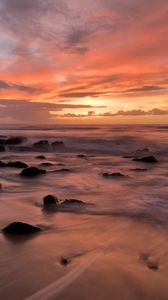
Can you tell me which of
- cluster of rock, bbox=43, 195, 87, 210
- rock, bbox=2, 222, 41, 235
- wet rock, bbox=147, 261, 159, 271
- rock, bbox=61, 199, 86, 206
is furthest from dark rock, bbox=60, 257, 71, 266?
rock, bbox=61, 199, 86, 206

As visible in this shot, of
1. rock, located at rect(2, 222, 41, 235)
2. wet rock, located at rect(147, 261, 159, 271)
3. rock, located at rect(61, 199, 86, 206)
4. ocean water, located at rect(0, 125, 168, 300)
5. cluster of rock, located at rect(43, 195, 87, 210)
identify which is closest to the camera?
ocean water, located at rect(0, 125, 168, 300)

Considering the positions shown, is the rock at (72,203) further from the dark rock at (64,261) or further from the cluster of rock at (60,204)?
the dark rock at (64,261)

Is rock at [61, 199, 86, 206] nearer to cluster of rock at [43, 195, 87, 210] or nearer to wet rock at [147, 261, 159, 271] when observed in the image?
cluster of rock at [43, 195, 87, 210]

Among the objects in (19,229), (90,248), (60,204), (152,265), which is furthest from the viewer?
(60,204)

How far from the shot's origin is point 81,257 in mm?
4789

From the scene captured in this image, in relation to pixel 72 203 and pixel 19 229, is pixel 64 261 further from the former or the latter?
pixel 72 203

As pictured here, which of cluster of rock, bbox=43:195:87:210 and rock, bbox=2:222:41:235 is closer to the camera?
rock, bbox=2:222:41:235

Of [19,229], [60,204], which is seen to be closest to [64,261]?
[19,229]

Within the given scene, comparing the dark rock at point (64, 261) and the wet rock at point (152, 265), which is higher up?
the dark rock at point (64, 261)

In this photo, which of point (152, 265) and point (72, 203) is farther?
point (72, 203)

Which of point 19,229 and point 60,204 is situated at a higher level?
point 19,229

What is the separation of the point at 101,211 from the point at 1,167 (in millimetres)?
8697

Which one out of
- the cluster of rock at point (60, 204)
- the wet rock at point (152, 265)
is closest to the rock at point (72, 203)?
the cluster of rock at point (60, 204)

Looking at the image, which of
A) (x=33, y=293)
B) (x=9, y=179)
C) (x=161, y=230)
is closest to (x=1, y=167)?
(x=9, y=179)
